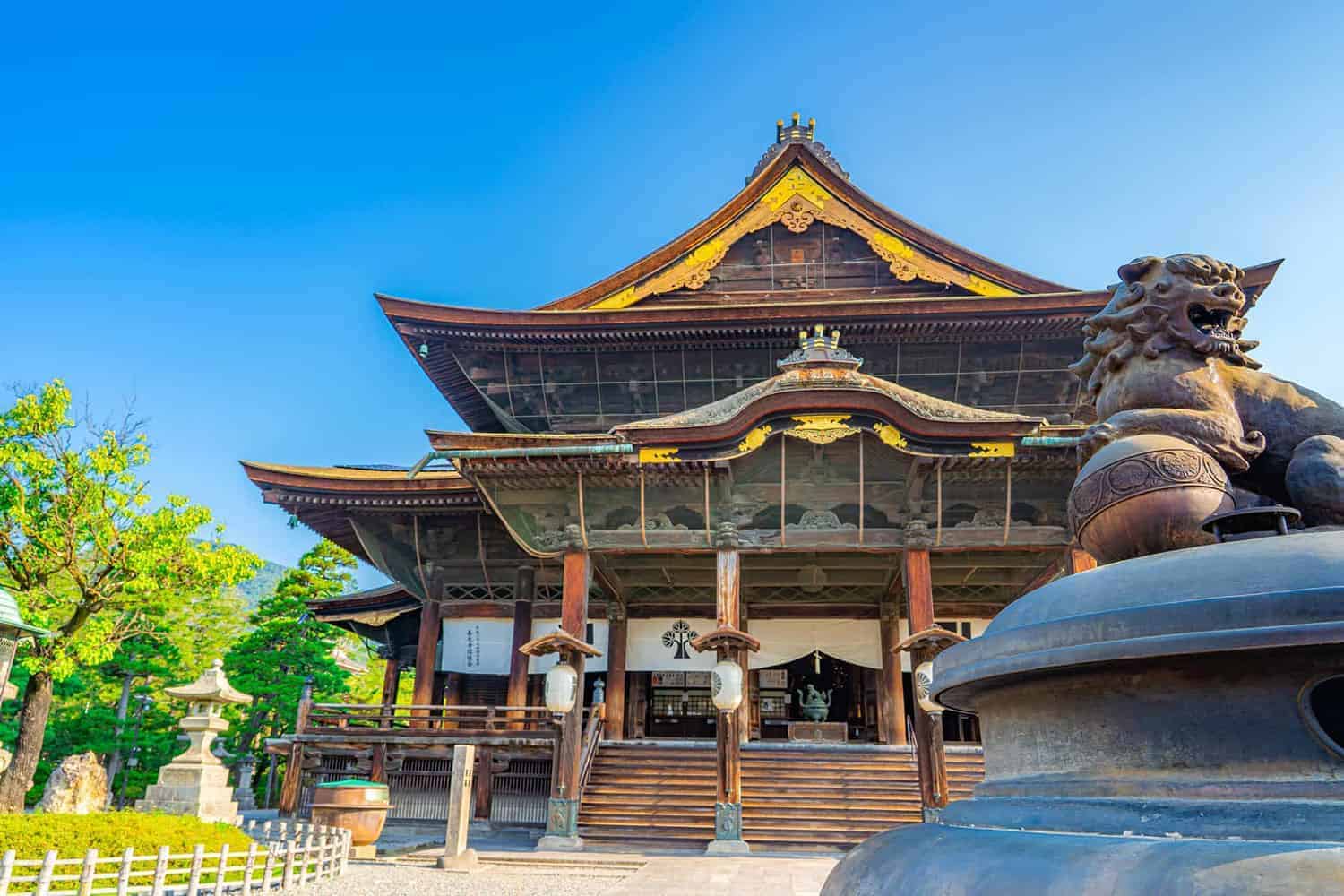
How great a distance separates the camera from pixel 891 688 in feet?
55.0

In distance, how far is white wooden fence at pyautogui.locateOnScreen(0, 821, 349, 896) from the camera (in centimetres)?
647

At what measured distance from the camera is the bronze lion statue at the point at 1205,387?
3.18 metres

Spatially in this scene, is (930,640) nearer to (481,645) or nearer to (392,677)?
(481,645)

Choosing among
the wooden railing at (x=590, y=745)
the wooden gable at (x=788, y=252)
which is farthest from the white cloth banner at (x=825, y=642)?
the wooden gable at (x=788, y=252)

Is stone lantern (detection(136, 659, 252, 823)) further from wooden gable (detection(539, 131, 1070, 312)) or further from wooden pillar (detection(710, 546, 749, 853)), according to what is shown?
wooden gable (detection(539, 131, 1070, 312))

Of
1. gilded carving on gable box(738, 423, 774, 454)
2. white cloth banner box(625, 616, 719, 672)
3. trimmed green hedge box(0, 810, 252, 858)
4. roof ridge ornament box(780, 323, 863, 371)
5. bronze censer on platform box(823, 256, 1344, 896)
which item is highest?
roof ridge ornament box(780, 323, 863, 371)

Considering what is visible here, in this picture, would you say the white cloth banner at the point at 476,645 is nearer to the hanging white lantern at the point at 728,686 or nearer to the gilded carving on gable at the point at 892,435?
the hanging white lantern at the point at 728,686

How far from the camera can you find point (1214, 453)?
3.17 m

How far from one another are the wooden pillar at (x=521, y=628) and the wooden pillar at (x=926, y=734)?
26.8 ft

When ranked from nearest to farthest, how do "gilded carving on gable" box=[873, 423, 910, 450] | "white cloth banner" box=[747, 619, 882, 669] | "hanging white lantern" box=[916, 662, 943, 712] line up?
1. "hanging white lantern" box=[916, 662, 943, 712]
2. "gilded carving on gable" box=[873, 423, 910, 450]
3. "white cloth banner" box=[747, 619, 882, 669]

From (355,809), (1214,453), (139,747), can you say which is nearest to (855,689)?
(355,809)

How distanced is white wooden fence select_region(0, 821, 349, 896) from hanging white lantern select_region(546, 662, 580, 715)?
3423 millimetres

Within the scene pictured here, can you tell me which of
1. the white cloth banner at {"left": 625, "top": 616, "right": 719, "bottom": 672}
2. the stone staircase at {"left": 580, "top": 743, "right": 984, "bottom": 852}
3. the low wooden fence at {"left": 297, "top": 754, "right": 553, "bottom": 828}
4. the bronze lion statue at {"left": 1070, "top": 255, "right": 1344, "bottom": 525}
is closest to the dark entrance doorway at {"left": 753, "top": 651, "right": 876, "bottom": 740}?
the white cloth banner at {"left": 625, "top": 616, "right": 719, "bottom": 672}

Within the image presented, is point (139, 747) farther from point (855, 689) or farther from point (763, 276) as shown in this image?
point (763, 276)
